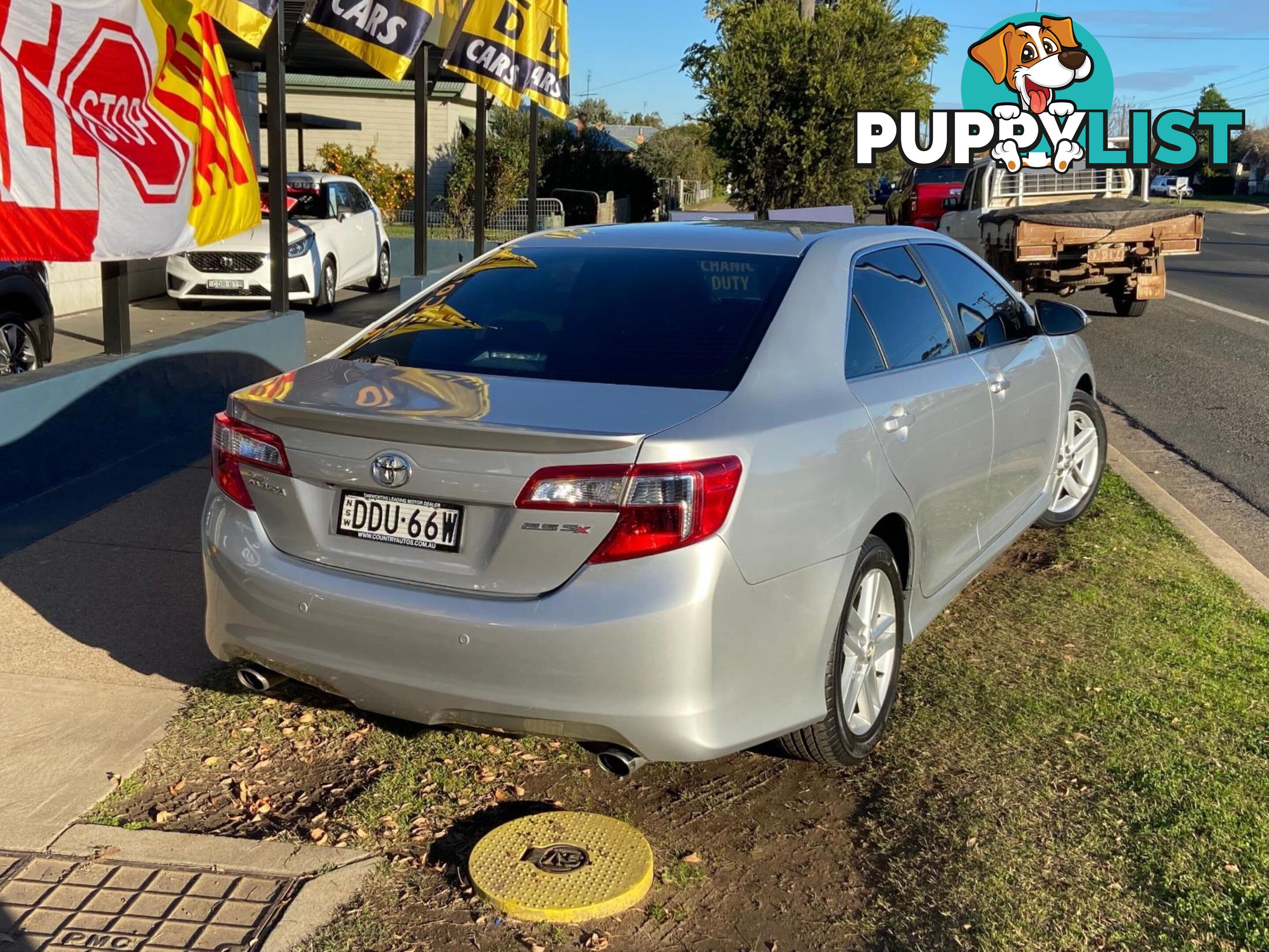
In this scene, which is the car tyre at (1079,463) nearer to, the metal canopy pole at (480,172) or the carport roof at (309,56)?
the carport roof at (309,56)

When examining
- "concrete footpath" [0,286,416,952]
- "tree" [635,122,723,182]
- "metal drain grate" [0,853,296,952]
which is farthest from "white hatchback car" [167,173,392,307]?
"tree" [635,122,723,182]

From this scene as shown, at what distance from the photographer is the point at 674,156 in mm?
48688

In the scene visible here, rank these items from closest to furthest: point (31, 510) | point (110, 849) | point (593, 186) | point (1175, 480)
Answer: point (110, 849)
point (31, 510)
point (1175, 480)
point (593, 186)

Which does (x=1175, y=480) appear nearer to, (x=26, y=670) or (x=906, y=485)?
(x=906, y=485)

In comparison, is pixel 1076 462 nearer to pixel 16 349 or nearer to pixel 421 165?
pixel 16 349

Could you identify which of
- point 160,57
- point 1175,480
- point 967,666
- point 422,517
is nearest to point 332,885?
point 422,517

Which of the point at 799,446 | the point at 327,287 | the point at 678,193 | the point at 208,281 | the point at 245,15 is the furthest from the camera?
the point at 678,193

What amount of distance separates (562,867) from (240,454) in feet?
4.93

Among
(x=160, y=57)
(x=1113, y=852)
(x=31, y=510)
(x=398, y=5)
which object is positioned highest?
(x=398, y=5)

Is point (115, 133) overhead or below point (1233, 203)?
below

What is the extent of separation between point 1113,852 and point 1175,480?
16.3 feet

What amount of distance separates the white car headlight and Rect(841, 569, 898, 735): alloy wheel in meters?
11.5

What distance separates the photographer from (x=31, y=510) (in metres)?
6.32

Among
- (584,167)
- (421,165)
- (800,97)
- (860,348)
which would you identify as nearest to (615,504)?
(860,348)
